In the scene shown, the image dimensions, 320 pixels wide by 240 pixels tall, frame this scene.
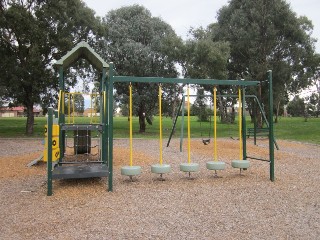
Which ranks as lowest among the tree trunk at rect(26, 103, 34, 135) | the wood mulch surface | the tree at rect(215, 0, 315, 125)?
the wood mulch surface

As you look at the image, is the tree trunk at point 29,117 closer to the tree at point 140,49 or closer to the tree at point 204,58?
the tree at point 140,49

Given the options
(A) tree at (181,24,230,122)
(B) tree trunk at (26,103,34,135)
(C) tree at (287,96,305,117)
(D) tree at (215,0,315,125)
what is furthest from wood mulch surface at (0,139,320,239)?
(C) tree at (287,96,305,117)

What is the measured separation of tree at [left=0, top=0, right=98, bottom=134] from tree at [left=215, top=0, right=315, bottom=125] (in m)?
13.8

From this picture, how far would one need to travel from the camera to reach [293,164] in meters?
10.0

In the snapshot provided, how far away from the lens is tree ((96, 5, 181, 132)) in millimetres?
24438

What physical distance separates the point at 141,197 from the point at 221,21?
29.4 metres

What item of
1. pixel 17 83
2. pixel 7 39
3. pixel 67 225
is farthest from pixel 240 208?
pixel 7 39

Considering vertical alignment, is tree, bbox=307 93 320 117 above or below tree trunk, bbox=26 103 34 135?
above

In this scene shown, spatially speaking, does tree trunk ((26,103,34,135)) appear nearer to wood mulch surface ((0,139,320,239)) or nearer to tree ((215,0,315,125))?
wood mulch surface ((0,139,320,239))

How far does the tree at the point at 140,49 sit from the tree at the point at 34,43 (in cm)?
291

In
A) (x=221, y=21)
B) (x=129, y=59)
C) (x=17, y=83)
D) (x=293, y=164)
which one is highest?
(x=221, y=21)

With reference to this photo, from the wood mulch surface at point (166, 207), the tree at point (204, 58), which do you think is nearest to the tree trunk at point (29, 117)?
the tree at point (204, 58)

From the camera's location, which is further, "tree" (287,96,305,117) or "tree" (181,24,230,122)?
"tree" (287,96,305,117)

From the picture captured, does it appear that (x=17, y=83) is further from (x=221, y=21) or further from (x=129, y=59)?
→ (x=221, y=21)
